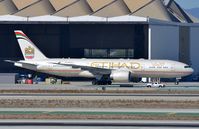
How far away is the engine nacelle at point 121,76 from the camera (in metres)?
88.8

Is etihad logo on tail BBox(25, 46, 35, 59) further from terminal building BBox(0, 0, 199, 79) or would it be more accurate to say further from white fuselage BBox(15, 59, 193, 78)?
terminal building BBox(0, 0, 199, 79)

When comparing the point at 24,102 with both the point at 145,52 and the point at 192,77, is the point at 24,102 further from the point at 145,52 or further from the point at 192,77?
the point at 192,77

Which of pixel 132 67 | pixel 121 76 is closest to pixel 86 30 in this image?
pixel 132 67

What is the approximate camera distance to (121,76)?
8906 centimetres

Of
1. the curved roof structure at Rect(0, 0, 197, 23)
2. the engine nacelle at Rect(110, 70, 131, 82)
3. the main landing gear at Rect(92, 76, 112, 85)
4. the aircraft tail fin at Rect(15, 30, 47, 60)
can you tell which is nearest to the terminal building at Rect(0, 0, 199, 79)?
the curved roof structure at Rect(0, 0, 197, 23)

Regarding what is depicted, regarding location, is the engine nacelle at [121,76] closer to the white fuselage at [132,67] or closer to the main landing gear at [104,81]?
the main landing gear at [104,81]

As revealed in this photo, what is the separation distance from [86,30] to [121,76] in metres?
25.6

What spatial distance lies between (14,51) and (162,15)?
26143 millimetres

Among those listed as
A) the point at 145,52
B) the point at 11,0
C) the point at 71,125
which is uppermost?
the point at 11,0

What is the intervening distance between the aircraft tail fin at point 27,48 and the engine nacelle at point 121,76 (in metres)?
15.4

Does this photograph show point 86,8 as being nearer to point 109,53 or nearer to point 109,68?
point 109,53

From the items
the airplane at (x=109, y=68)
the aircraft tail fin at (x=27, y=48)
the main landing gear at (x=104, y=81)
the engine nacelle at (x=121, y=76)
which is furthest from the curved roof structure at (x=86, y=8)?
the engine nacelle at (x=121, y=76)

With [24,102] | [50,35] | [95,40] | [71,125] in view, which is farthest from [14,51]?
[71,125]

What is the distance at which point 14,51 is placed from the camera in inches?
4486
